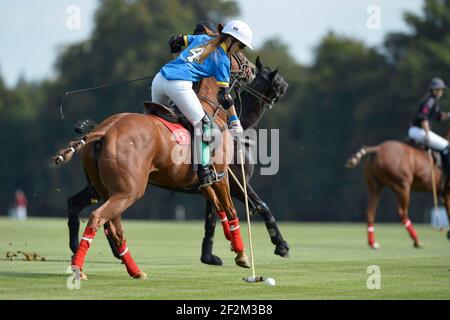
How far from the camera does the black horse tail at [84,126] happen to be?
11.0m

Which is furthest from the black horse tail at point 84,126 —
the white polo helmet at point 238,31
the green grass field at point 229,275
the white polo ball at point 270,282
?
the white polo ball at point 270,282

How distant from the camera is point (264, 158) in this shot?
16.8 metres

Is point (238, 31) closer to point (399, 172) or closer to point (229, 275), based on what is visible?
point (229, 275)

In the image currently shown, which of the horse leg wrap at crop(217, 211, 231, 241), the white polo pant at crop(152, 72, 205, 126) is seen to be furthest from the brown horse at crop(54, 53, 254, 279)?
the horse leg wrap at crop(217, 211, 231, 241)

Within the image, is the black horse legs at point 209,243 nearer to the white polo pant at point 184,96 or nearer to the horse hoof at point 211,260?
the horse hoof at point 211,260

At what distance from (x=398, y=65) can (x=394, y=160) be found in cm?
3585

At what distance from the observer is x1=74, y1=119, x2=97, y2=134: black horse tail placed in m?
11.0

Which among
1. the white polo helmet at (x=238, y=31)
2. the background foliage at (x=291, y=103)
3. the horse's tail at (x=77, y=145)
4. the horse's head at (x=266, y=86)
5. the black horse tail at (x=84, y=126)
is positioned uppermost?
the white polo helmet at (x=238, y=31)

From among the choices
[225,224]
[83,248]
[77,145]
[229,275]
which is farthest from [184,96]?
[83,248]

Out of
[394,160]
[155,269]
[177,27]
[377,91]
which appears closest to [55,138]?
[177,27]

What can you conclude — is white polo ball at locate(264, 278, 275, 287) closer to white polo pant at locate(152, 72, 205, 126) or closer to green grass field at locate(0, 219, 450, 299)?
green grass field at locate(0, 219, 450, 299)

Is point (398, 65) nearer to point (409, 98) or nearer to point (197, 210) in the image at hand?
point (409, 98)

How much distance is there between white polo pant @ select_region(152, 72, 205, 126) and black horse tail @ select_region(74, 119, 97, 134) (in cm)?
98

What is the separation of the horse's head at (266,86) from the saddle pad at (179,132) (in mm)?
3345
